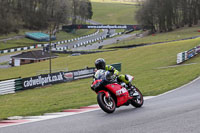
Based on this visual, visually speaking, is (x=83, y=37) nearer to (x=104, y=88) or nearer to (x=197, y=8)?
(x=197, y=8)

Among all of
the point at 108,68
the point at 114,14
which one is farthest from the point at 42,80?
the point at 114,14

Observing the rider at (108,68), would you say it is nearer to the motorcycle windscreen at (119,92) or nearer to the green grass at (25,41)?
the motorcycle windscreen at (119,92)

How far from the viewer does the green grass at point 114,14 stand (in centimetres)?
16238

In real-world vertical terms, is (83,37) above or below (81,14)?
below

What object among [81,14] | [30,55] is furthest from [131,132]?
[81,14]

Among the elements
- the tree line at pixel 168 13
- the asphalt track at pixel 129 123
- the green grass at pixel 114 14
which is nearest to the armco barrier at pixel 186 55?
the asphalt track at pixel 129 123

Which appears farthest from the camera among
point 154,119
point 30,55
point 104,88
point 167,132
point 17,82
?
point 30,55

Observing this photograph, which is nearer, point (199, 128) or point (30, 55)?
point (199, 128)

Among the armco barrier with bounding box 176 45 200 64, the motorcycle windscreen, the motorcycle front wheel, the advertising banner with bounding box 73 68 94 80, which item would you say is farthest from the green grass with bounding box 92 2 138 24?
the motorcycle front wheel

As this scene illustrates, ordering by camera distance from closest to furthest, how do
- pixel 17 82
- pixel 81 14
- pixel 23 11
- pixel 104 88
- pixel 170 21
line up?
pixel 104 88, pixel 17 82, pixel 170 21, pixel 23 11, pixel 81 14

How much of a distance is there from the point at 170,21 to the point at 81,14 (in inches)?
1866

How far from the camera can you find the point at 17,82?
27.0 metres

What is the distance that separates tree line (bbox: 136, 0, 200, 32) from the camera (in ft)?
335

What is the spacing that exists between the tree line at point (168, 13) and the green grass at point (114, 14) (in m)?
52.3
